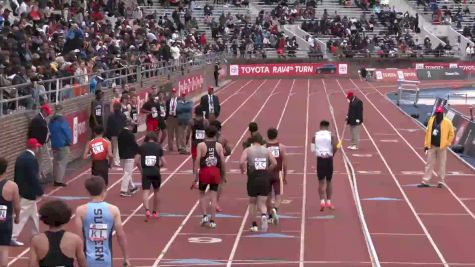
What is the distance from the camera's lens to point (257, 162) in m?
15.0

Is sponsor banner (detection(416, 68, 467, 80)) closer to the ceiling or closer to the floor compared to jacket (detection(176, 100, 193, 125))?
closer to the floor

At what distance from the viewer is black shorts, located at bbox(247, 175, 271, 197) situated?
15094mm

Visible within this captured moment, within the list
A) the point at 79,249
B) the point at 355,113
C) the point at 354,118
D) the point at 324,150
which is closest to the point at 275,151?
the point at 324,150

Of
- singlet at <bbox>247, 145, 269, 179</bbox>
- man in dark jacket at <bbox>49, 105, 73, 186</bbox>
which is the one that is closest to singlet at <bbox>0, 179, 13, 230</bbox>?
singlet at <bbox>247, 145, 269, 179</bbox>

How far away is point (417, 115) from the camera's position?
3784 centimetres

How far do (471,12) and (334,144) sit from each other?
6707cm

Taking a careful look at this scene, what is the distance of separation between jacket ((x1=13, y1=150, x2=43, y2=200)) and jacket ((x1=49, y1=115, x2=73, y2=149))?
257 inches

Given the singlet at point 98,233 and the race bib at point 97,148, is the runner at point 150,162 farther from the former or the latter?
the singlet at point 98,233

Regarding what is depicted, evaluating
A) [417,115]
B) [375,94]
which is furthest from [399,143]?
[375,94]

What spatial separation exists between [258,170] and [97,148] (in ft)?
10.2

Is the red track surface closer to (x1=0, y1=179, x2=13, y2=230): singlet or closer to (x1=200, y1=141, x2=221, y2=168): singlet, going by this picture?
(x1=200, y1=141, x2=221, y2=168): singlet

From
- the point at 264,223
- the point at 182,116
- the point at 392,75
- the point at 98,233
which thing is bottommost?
the point at 392,75

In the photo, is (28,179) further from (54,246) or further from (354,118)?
(354,118)

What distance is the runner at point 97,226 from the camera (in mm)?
8906
